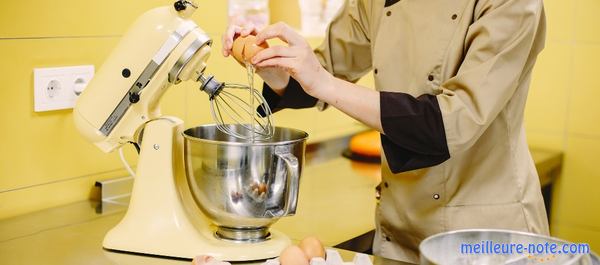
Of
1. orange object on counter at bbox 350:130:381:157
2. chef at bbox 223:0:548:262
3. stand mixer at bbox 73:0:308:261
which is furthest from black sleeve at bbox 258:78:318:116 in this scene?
orange object on counter at bbox 350:130:381:157

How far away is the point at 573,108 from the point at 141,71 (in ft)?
5.14

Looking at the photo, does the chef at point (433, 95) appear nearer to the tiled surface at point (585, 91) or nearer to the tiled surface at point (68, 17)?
the tiled surface at point (68, 17)

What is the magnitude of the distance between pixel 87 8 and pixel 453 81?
2.44ft

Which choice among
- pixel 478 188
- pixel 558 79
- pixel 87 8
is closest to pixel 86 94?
pixel 87 8

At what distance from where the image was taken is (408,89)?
146 cm

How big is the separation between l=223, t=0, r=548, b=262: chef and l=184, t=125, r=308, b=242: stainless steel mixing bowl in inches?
4.6

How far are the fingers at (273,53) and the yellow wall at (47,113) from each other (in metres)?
0.51

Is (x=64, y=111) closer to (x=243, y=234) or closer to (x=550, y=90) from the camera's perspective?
(x=243, y=234)

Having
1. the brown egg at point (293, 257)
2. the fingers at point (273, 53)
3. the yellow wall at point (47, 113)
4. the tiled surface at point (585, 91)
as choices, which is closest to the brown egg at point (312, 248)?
the brown egg at point (293, 257)

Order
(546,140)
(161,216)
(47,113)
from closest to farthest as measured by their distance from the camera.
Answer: (161,216) → (47,113) → (546,140)

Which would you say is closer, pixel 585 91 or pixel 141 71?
pixel 141 71

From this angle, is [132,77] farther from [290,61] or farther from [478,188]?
[478,188]

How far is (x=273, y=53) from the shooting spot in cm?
125

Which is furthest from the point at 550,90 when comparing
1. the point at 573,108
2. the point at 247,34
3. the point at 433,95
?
the point at 247,34
